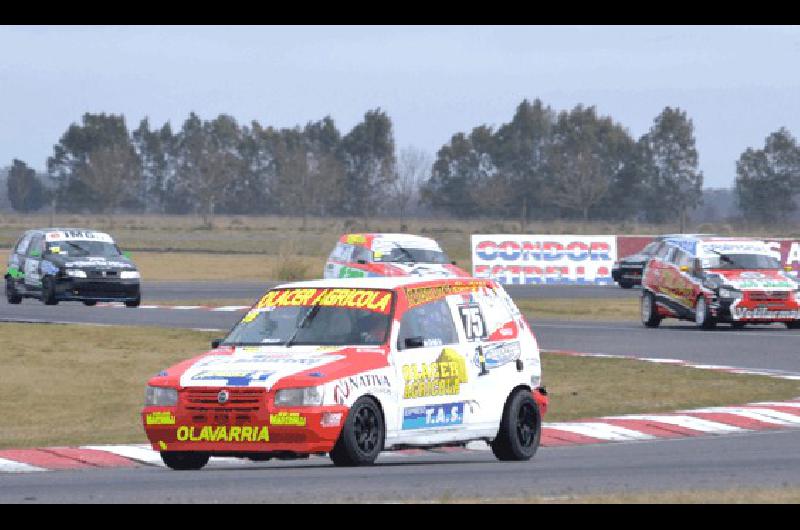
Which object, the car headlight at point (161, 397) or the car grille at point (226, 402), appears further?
the car headlight at point (161, 397)

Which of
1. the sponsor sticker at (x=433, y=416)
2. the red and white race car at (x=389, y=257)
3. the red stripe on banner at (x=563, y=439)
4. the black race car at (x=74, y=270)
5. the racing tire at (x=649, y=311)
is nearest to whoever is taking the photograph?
the sponsor sticker at (x=433, y=416)

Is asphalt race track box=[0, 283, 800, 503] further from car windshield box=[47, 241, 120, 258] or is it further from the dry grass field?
the dry grass field

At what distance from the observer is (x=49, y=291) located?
3703cm

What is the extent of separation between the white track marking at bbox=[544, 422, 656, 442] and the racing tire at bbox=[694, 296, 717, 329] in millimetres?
14386

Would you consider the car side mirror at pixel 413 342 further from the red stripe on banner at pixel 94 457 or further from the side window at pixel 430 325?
the red stripe on banner at pixel 94 457

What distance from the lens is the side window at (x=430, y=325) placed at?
46.4 feet

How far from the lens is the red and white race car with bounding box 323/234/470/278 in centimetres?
3631

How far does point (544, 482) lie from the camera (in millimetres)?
12500

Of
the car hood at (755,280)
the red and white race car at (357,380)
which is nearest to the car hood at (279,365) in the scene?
the red and white race car at (357,380)

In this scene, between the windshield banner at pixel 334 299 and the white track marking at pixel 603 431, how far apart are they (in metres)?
3.48

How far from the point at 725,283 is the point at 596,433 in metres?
14.7

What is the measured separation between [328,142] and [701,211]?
1107 inches

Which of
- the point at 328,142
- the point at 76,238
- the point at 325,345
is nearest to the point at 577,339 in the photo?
the point at 76,238

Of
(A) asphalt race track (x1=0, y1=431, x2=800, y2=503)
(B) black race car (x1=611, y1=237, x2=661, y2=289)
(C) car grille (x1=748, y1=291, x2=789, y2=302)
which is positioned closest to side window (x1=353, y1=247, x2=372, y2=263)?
(C) car grille (x1=748, y1=291, x2=789, y2=302)
